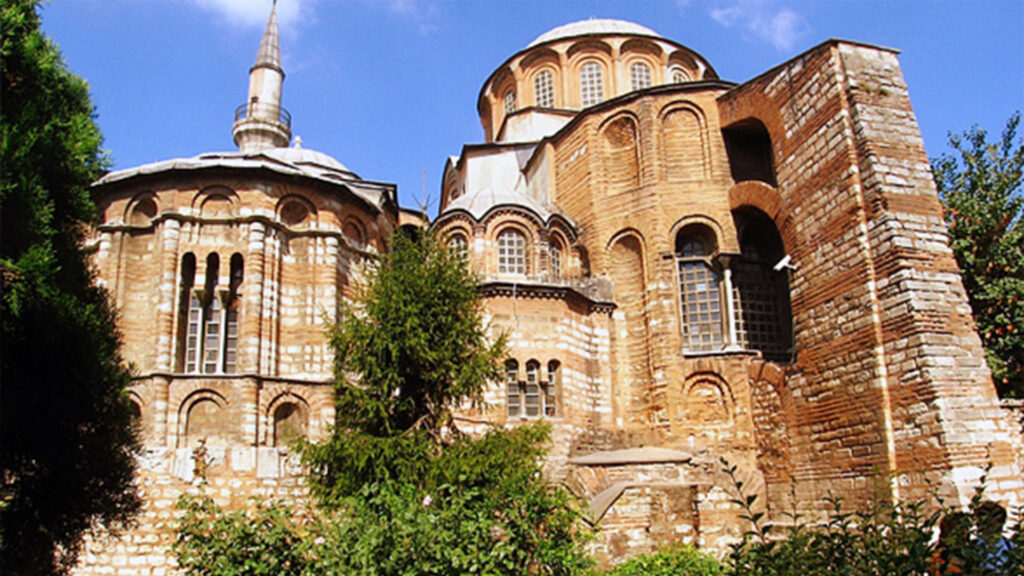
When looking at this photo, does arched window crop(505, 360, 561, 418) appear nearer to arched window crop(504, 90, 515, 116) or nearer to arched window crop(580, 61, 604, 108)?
arched window crop(580, 61, 604, 108)

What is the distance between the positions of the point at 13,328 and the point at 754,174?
17.3 m

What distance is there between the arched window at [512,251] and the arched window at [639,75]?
9653 millimetres

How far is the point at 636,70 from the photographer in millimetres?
27656

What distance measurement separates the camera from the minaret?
2911 cm

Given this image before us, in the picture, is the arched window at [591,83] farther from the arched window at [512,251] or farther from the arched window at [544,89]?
the arched window at [512,251]

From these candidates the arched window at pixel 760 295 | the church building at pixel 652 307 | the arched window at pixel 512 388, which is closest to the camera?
the church building at pixel 652 307

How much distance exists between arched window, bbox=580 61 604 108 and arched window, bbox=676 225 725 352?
916 centimetres

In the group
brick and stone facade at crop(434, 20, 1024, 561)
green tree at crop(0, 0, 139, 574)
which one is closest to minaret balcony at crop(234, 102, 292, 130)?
brick and stone facade at crop(434, 20, 1024, 561)

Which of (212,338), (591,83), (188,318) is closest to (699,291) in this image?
(591,83)

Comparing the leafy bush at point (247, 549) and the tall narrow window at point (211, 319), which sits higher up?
the tall narrow window at point (211, 319)

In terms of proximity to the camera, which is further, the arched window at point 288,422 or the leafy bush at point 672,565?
the arched window at point 288,422

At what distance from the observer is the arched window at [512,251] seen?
803 inches

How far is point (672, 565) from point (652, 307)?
25.3 ft

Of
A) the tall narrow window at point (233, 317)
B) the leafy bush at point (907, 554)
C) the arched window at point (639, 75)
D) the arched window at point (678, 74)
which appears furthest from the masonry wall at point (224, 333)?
the arched window at point (678, 74)
